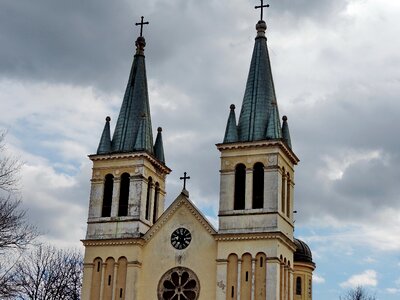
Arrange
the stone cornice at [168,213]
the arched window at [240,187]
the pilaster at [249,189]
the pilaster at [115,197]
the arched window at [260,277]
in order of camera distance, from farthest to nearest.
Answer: the pilaster at [115,197] < the stone cornice at [168,213] < the arched window at [240,187] < the pilaster at [249,189] < the arched window at [260,277]

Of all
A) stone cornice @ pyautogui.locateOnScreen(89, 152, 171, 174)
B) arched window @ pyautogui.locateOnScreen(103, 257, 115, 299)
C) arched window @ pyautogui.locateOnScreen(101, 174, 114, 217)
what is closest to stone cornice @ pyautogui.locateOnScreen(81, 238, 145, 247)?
arched window @ pyautogui.locateOnScreen(103, 257, 115, 299)

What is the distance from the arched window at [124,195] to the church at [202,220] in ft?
0.21

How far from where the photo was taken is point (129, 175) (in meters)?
53.0

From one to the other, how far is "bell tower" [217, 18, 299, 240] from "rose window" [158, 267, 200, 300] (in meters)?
3.46

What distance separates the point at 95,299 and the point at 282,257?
38.7 ft

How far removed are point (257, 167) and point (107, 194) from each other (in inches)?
404

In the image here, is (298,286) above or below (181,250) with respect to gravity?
above

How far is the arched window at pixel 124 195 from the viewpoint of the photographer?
173 feet

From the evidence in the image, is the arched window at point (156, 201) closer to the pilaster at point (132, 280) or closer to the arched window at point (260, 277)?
the pilaster at point (132, 280)

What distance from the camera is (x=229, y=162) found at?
50719 mm

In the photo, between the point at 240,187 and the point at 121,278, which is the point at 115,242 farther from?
the point at 240,187

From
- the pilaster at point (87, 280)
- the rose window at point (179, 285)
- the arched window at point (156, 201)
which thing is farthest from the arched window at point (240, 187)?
the pilaster at point (87, 280)

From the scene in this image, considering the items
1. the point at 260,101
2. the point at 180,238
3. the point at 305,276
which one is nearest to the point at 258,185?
the point at 260,101

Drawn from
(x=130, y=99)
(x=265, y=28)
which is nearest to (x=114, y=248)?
(x=130, y=99)
